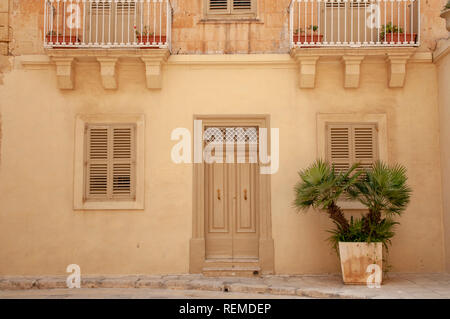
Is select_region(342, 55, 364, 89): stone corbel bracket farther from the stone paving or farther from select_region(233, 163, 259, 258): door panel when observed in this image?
the stone paving

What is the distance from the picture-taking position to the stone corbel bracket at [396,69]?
10086 mm

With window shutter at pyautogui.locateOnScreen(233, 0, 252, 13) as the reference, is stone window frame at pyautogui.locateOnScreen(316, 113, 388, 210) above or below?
below

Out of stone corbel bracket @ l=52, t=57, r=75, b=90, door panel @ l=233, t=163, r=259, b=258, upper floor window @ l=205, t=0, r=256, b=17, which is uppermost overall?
upper floor window @ l=205, t=0, r=256, b=17

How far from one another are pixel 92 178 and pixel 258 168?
3168 millimetres

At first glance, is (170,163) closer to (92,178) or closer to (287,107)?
(92,178)

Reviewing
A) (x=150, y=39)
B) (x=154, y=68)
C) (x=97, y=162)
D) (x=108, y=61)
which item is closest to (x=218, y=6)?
(x=150, y=39)

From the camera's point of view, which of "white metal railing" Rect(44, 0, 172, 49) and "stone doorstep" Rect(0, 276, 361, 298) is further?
"white metal railing" Rect(44, 0, 172, 49)

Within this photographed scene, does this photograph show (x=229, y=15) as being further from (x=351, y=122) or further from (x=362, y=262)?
(x=362, y=262)

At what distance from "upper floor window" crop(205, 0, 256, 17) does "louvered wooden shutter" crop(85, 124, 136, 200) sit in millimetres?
2794

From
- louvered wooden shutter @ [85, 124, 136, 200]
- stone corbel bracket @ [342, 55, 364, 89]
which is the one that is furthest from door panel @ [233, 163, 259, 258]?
stone corbel bracket @ [342, 55, 364, 89]

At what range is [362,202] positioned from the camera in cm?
916

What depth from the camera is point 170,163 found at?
10.3m

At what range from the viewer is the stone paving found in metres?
8.54

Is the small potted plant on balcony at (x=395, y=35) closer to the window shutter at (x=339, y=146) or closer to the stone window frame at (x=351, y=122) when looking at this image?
the stone window frame at (x=351, y=122)
